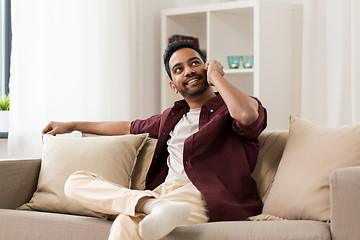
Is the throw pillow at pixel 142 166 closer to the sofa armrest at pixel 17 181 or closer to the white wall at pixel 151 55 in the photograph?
the sofa armrest at pixel 17 181

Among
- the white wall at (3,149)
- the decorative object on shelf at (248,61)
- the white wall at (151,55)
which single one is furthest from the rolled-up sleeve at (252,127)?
the white wall at (151,55)

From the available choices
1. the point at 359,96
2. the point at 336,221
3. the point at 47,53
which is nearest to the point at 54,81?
the point at 47,53

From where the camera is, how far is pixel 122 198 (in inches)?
83.7

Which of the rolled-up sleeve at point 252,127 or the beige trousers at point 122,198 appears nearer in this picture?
the beige trousers at point 122,198

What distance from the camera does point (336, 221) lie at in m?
1.91

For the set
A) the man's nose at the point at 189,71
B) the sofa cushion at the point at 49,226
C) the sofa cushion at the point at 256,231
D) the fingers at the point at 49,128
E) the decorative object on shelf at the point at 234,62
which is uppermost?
the decorative object on shelf at the point at 234,62

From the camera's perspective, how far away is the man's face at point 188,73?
2.64 metres

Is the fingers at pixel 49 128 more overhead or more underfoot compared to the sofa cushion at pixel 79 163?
more overhead

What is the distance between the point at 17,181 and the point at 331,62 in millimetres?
2174

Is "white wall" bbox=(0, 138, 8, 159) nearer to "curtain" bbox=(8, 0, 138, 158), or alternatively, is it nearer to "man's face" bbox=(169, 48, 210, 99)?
"curtain" bbox=(8, 0, 138, 158)

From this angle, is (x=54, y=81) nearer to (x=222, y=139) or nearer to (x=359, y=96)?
(x=222, y=139)

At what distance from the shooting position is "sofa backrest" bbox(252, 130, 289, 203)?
247cm

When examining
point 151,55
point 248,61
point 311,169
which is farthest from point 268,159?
point 151,55

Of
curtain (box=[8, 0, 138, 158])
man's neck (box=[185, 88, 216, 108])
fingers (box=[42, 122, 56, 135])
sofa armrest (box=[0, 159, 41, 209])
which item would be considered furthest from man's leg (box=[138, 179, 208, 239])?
curtain (box=[8, 0, 138, 158])
